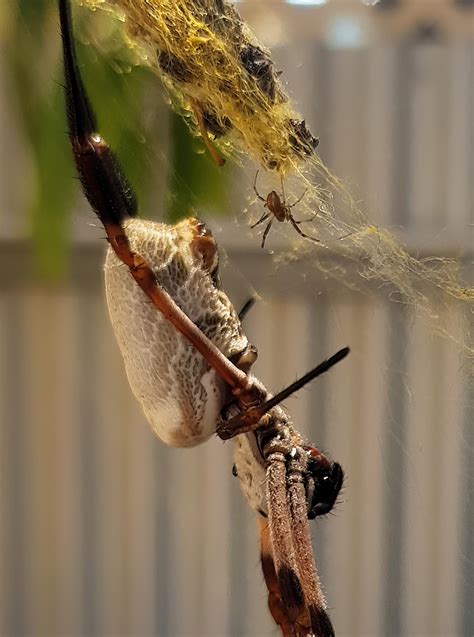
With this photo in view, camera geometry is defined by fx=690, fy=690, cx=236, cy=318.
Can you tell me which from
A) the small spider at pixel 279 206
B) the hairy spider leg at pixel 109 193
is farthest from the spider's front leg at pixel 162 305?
the small spider at pixel 279 206

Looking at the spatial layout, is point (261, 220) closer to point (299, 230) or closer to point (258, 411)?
point (299, 230)

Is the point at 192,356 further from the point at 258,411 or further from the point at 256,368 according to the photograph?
the point at 256,368

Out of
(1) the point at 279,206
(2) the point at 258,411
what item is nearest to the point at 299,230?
(1) the point at 279,206

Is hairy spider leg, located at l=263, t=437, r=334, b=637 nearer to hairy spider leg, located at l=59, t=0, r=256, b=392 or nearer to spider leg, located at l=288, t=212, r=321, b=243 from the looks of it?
hairy spider leg, located at l=59, t=0, r=256, b=392

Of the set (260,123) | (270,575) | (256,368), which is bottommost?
(270,575)

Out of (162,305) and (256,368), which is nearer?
(162,305)

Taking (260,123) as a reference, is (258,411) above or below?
below

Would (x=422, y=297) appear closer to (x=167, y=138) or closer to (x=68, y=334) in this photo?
(x=167, y=138)

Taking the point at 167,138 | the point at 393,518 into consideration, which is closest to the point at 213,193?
the point at 167,138

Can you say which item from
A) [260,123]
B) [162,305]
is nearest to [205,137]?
[260,123]
